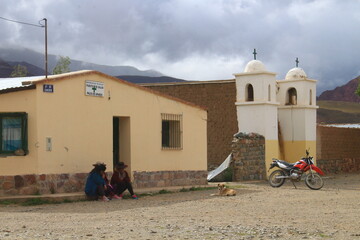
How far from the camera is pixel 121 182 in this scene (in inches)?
689

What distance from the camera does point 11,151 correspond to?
16.5 meters

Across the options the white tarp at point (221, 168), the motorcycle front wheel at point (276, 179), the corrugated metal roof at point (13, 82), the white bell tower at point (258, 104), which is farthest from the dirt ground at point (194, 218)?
the white bell tower at point (258, 104)

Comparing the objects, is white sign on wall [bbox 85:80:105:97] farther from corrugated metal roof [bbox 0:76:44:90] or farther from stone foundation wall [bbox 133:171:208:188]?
stone foundation wall [bbox 133:171:208:188]

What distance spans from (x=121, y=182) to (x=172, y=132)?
4.46m

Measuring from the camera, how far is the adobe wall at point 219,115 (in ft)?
89.3

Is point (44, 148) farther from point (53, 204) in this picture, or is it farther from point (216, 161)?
point (216, 161)

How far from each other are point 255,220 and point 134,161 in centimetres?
→ 798

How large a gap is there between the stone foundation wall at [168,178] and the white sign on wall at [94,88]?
2.72 meters

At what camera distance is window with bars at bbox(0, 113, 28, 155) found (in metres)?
16.5

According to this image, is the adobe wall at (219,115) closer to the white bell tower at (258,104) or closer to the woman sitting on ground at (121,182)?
the white bell tower at (258,104)

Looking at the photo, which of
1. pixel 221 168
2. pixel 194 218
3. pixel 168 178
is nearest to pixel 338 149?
pixel 221 168

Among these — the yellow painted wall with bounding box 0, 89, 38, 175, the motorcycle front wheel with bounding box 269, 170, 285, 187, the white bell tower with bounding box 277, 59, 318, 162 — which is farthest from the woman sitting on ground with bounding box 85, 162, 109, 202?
the white bell tower with bounding box 277, 59, 318, 162

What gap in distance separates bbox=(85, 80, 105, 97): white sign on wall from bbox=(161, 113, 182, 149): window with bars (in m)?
3.37

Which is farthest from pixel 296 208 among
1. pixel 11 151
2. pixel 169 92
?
pixel 169 92
